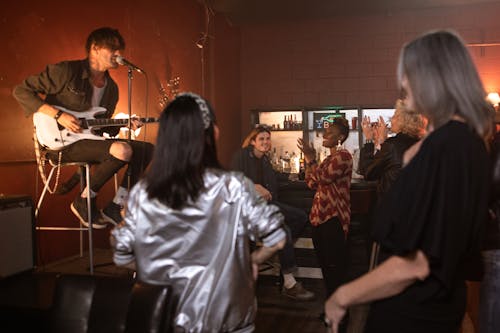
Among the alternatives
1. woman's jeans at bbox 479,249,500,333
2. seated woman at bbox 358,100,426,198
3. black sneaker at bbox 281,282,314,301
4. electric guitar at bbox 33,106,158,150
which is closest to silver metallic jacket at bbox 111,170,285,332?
woman's jeans at bbox 479,249,500,333

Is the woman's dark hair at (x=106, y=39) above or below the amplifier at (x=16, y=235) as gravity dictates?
Result: above

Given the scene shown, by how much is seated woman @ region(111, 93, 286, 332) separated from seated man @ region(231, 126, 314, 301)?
2.83 meters

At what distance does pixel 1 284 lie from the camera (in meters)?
2.94

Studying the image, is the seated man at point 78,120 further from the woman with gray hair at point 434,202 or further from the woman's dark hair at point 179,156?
the woman with gray hair at point 434,202

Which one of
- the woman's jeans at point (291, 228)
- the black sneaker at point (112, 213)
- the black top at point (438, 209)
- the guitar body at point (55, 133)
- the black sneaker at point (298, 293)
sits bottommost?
the black sneaker at point (298, 293)

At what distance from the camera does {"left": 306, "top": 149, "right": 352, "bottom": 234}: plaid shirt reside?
3.75 meters

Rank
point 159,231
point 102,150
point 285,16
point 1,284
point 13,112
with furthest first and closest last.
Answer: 1. point 285,16
2. point 13,112
3. point 102,150
4. point 1,284
5. point 159,231

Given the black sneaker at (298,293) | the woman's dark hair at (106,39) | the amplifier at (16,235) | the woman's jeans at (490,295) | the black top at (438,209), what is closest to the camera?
the black top at (438,209)

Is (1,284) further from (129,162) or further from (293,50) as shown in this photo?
(293,50)

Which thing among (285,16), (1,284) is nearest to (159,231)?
(1,284)

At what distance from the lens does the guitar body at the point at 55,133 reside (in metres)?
3.21

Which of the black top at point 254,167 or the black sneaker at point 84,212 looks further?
the black top at point 254,167

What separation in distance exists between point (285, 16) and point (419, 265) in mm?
6558

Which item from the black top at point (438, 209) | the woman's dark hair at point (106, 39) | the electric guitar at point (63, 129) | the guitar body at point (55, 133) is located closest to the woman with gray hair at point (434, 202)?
the black top at point (438, 209)
